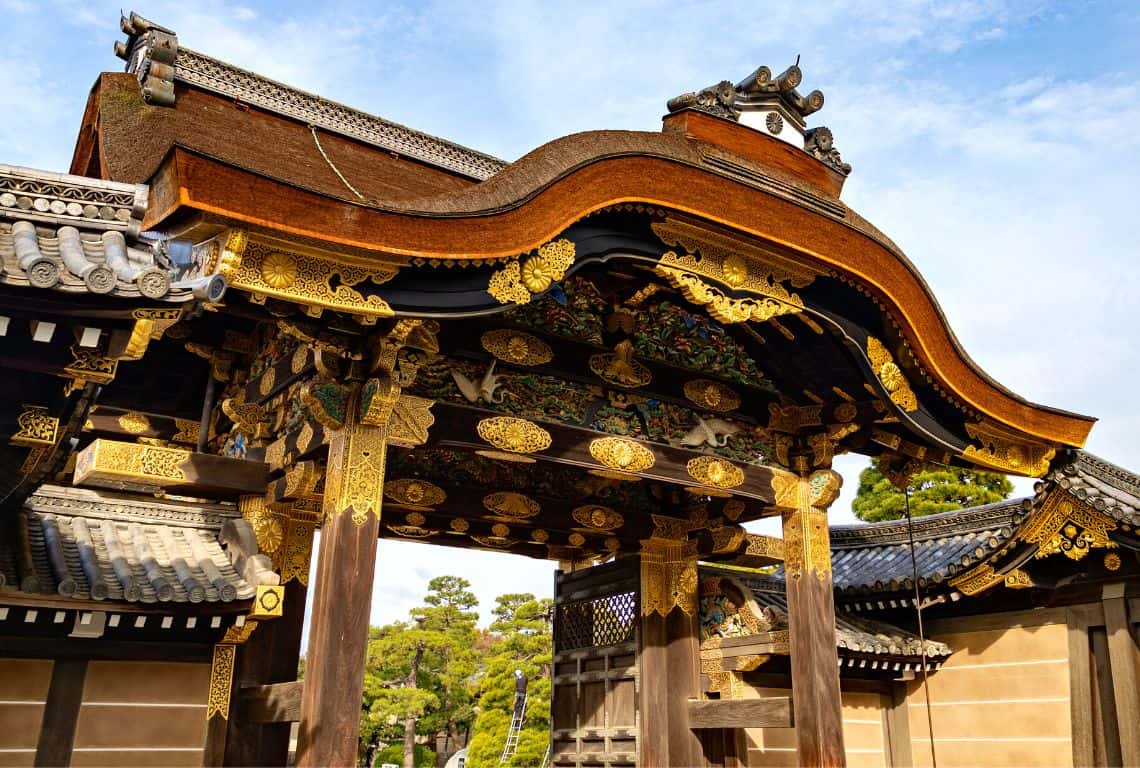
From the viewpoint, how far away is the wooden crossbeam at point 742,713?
314 inches

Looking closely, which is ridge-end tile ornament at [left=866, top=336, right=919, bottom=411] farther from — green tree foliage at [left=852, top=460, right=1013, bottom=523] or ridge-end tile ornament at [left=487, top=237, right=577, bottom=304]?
green tree foliage at [left=852, top=460, right=1013, bottom=523]

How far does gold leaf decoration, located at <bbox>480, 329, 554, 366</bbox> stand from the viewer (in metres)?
7.04

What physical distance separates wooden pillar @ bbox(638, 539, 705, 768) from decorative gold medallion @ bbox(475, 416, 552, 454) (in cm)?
305

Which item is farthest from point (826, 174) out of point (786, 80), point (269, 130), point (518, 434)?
point (269, 130)

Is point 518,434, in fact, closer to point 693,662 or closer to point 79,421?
point 79,421

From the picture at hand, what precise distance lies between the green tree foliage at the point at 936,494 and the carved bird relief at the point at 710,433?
40.8 feet

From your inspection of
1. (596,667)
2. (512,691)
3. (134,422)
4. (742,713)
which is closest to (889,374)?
(742,713)

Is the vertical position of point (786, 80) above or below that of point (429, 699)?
above

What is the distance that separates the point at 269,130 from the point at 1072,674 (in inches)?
361

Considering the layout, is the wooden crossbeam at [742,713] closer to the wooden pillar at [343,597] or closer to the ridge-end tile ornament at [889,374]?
the ridge-end tile ornament at [889,374]

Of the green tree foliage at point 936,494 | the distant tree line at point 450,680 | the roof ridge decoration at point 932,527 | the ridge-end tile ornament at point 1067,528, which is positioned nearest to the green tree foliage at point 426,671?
the distant tree line at point 450,680

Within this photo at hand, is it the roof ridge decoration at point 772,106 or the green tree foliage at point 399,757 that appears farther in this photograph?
the green tree foliage at point 399,757

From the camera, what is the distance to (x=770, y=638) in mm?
8648

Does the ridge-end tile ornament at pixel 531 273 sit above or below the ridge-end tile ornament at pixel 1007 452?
above
